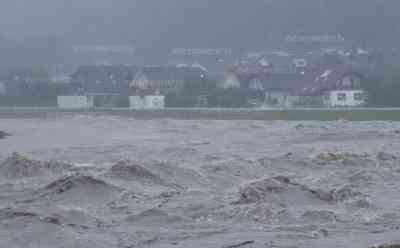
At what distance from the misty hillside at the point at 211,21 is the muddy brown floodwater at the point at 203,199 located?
40.0 metres

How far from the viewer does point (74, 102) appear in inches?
1597

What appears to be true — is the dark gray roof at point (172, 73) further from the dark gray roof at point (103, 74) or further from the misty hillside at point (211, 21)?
the misty hillside at point (211, 21)

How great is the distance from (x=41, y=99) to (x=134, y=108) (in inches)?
220

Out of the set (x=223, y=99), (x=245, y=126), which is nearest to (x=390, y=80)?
(x=223, y=99)

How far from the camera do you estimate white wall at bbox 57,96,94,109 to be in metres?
40.5

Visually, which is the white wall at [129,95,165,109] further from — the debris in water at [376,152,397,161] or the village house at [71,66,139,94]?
the debris in water at [376,152,397,161]

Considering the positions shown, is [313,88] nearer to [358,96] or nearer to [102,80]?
[358,96]

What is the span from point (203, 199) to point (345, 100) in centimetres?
2777

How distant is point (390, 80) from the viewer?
37531 millimetres

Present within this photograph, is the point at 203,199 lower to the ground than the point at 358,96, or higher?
lower

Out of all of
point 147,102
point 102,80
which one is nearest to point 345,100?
point 147,102

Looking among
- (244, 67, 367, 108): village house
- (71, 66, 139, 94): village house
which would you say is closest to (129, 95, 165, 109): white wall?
(71, 66, 139, 94): village house

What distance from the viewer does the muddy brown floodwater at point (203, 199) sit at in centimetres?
779

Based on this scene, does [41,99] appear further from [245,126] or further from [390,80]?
[245,126]
